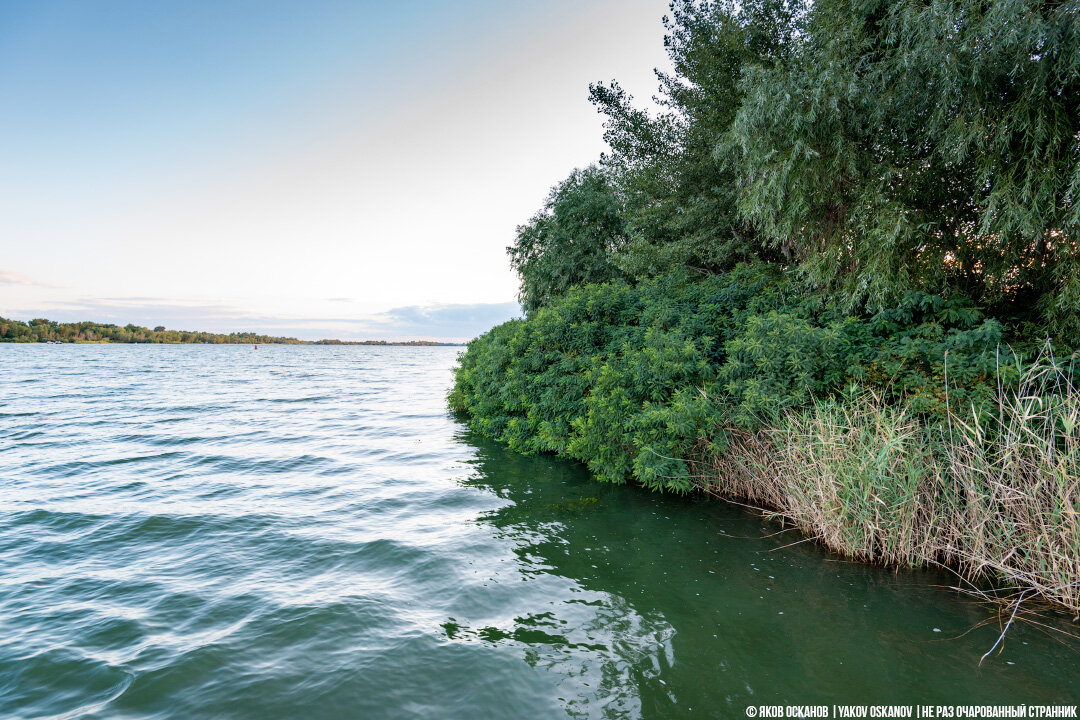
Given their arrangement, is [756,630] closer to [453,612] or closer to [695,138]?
[453,612]

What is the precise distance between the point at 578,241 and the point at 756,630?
22.6 meters

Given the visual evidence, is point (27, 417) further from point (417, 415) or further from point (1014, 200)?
point (1014, 200)

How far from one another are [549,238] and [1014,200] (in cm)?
2105

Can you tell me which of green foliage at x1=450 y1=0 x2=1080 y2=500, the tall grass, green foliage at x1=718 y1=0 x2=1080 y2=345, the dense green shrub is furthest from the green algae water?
green foliage at x1=718 y1=0 x2=1080 y2=345

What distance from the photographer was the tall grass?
16.9 ft

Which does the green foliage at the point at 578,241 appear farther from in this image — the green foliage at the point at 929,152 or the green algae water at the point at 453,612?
the green algae water at the point at 453,612

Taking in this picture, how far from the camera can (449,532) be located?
325 inches

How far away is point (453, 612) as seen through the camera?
5660 mm

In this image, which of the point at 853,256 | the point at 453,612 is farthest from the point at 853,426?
the point at 453,612

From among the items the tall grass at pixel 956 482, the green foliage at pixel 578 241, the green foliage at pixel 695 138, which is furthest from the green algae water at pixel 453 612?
the green foliage at pixel 578 241

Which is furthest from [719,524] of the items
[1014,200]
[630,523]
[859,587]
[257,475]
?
[257,475]

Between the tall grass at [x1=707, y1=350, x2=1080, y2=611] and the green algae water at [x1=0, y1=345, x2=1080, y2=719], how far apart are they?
1.66ft

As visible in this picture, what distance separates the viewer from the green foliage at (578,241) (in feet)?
83.3

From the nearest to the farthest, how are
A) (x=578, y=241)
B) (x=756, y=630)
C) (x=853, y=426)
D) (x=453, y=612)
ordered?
(x=756, y=630)
(x=453, y=612)
(x=853, y=426)
(x=578, y=241)
